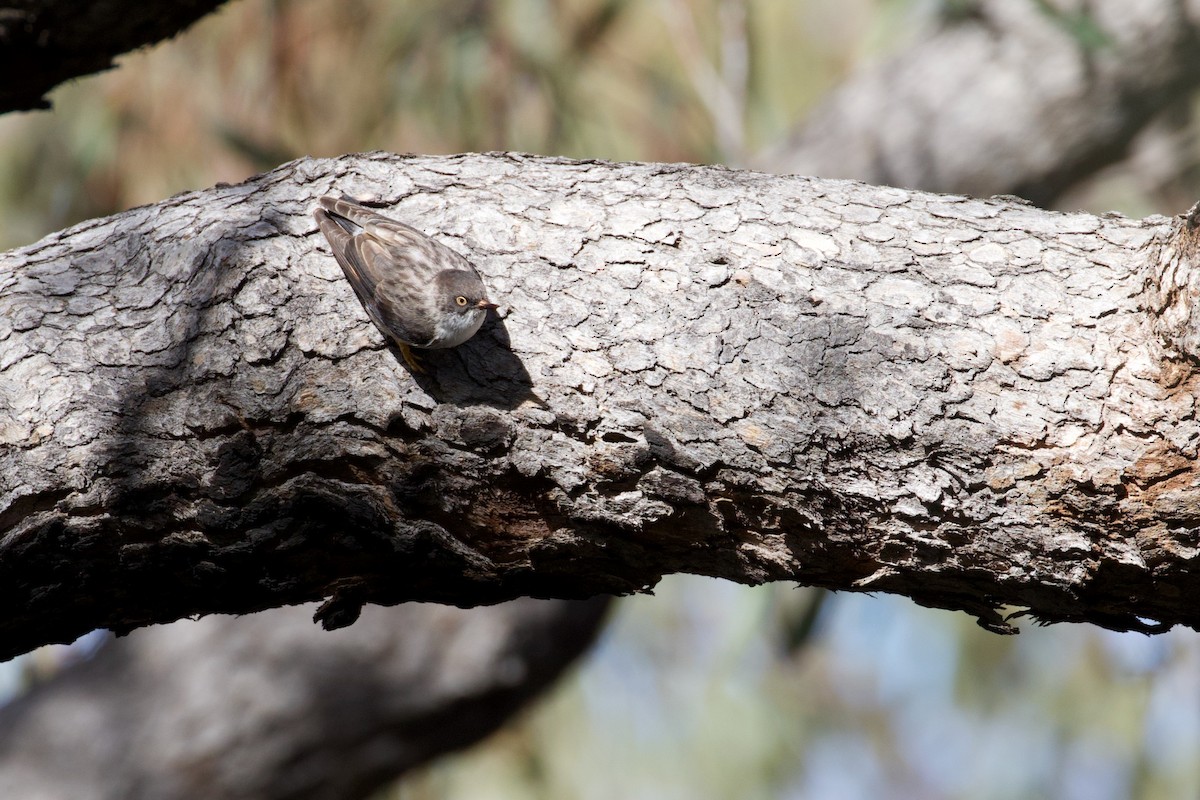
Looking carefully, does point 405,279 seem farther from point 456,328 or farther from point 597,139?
point 597,139

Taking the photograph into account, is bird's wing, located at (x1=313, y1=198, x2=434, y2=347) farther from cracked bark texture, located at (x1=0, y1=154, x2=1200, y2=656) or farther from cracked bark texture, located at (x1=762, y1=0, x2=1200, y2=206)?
cracked bark texture, located at (x1=762, y1=0, x2=1200, y2=206)


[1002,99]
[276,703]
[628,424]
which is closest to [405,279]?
[628,424]

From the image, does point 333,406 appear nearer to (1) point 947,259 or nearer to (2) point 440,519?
(2) point 440,519

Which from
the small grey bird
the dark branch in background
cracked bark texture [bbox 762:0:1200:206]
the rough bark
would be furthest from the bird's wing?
cracked bark texture [bbox 762:0:1200:206]

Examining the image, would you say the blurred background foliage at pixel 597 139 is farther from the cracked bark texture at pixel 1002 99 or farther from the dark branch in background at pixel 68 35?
the dark branch in background at pixel 68 35

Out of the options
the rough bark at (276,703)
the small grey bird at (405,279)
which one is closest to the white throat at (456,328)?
the small grey bird at (405,279)

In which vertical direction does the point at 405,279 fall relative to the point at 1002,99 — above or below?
below
